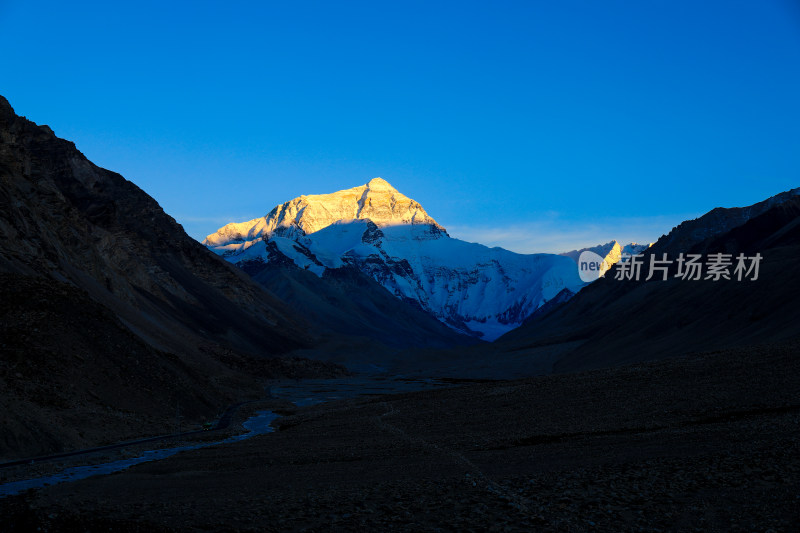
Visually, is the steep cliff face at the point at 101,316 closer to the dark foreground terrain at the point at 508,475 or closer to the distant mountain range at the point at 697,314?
the dark foreground terrain at the point at 508,475

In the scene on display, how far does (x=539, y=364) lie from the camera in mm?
109875

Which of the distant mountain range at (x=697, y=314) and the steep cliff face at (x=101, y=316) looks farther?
the distant mountain range at (x=697, y=314)

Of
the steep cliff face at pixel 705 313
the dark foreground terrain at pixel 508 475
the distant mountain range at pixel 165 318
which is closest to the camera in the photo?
the dark foreground terrain at pixel 508 475

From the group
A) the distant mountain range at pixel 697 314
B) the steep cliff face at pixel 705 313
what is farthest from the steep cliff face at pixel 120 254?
the steep cliff face at pixel 705 313

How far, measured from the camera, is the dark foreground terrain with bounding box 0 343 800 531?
15.9m

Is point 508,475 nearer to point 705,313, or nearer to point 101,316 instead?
point 101,316

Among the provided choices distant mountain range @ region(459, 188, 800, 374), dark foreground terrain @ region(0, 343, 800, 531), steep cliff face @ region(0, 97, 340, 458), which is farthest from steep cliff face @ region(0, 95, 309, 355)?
distant mountain range @ region(459, 188, 800, 374)

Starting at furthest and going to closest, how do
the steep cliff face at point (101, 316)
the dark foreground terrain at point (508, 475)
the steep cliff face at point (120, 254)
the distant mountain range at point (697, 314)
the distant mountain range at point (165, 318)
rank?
the steep cliff face at point (120, 254) < the distant mountain range at point (697, 314) < the distant mountain range at point (165, 318) < the steep cliff face at point (101, 316) < the dark foreground terrain at point (508, 475)

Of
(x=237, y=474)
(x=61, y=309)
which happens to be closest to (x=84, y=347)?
(x=61, y=309)

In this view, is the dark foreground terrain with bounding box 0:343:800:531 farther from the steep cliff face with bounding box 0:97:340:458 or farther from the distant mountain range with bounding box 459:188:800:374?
the distant mountain range with bounding box 459:188:800:374

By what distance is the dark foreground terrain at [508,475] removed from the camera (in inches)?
627

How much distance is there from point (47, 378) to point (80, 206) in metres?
96.8

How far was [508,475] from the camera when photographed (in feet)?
68.7

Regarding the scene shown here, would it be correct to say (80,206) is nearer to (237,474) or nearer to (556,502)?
(237,474)
